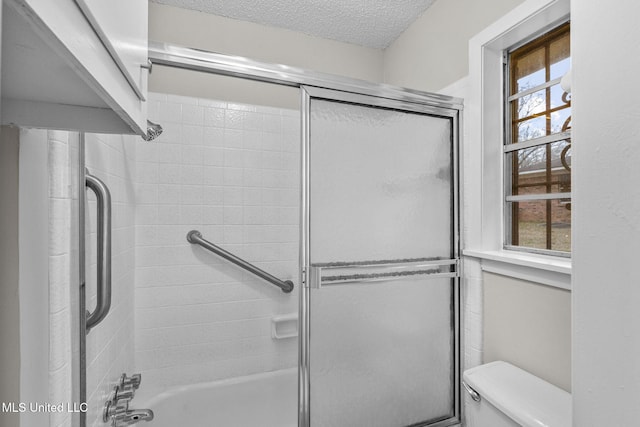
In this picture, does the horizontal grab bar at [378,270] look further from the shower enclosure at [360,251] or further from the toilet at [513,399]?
the toilet at [513,399]

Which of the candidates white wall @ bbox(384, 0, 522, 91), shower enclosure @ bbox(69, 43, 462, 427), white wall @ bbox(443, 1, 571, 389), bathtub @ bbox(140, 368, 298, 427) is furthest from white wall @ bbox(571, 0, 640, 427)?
bathtub @ bbox(140, 368, 298, 427)

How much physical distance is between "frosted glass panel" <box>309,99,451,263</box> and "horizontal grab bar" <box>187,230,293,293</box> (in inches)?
30.6

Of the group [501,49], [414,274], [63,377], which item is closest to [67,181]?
[63,377]

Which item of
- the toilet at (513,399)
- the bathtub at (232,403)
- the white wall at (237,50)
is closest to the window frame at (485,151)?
the toilet at (513,399)

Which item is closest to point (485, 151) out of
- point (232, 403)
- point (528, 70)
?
point (528, 70)

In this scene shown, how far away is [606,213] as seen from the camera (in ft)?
1.92

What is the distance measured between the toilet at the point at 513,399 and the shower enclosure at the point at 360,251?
1.00 feet

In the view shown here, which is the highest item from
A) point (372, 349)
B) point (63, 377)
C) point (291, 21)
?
point (291, 21)

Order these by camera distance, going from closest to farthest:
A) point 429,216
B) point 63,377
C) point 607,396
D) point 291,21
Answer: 1. point 607,396
2. point 63,377
3. point 429,216
4. point 291,21

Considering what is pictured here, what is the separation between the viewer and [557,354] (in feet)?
3.78

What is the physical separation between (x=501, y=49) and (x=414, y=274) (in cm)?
111

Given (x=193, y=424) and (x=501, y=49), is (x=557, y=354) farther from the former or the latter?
(x=193, y=424)

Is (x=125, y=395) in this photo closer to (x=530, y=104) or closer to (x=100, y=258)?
(x=100, y=258)

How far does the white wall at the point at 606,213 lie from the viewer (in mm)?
547
